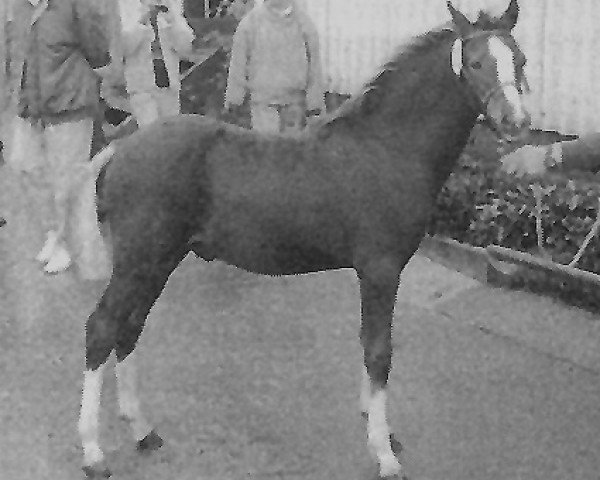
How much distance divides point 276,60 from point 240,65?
0.30 meters

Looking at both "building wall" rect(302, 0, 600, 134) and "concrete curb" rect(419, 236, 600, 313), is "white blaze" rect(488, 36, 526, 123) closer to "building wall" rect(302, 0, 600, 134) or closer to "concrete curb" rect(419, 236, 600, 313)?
"concrete curb" rect(419, 236, 600, 313)

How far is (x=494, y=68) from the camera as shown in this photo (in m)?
3.16

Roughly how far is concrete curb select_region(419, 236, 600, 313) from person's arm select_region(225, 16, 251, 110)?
1.93 m

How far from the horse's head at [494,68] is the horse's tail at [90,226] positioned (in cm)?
145

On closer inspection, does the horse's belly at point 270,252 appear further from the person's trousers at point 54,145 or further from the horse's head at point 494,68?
the person's trousers at point 54,145

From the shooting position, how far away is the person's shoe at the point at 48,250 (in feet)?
21.1

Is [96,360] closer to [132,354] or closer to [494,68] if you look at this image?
[132,354]

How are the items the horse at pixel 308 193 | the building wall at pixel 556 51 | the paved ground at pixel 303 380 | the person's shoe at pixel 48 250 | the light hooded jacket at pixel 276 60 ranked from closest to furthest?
the horse at pixel 308 193
the paved ground at pixel 303 380
the light hooded jacket at pixel 276 60
the person's shoe at pixel 48 250
the building wall at pixel 556 51

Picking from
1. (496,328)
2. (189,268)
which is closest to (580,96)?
(496,328)

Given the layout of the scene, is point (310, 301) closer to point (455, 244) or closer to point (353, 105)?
point (455, 244)

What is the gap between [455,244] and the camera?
662cm

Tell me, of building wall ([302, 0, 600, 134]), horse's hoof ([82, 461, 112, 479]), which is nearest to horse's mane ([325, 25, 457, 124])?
horse's hoof ([82, 461, 112, 479])

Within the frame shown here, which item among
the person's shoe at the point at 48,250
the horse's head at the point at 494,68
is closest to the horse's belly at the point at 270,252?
the horse's head at the point at 494,68

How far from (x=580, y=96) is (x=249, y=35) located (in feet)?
9.74
